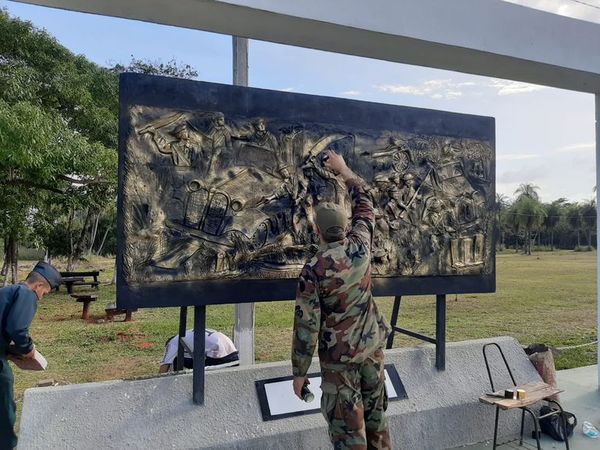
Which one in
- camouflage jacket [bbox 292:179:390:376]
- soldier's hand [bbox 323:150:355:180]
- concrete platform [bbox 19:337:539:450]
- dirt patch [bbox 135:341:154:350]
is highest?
soldier's hand [bbox 323:150:355:180]

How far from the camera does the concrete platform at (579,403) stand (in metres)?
3.73

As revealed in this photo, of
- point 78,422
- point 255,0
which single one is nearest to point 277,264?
point 78,422

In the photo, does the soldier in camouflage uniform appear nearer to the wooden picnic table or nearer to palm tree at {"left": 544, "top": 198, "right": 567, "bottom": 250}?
the wooden picnic table

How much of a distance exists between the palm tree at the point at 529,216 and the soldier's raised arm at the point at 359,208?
3841cm

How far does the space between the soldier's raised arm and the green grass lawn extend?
168 inches

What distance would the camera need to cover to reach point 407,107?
3832mm

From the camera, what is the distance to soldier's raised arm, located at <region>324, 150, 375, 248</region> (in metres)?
2.71

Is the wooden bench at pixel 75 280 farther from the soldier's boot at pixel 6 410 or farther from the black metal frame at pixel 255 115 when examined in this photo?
the soldier's boot at pixel 6 410

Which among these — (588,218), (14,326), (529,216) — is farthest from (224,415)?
(588,218)

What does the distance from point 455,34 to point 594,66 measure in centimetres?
166

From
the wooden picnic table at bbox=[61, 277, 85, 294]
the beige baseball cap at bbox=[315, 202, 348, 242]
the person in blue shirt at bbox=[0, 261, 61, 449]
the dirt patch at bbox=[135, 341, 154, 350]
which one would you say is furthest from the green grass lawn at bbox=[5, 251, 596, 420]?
the beige baseball cap at bbox=[315, 202, 348, 242]

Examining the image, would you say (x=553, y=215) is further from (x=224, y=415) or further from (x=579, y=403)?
(x=224, y=415)

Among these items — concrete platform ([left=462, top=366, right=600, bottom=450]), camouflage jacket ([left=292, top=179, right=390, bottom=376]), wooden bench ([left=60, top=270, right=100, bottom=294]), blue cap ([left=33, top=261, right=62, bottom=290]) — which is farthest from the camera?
wooden bench ([left=60, top=270, right=100, bottom=294])

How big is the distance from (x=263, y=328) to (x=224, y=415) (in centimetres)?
597
